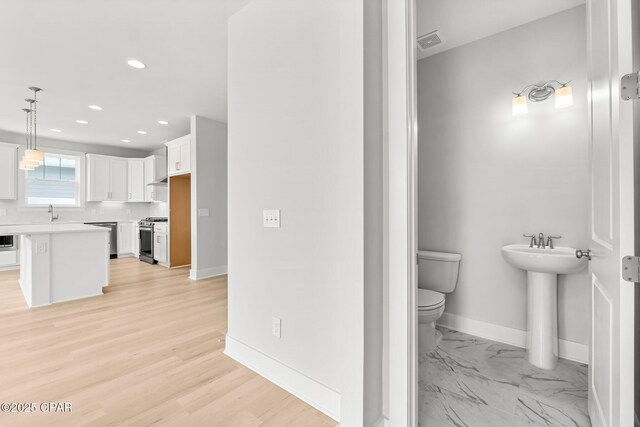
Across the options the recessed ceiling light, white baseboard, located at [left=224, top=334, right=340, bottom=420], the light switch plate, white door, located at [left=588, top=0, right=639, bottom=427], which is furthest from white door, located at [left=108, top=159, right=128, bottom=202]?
white door, located at [left=588, top=0, right=639, bottom=427]

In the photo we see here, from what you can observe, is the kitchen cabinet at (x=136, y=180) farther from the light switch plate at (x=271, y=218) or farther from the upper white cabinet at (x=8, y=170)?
the light switch plate at (x=271, y=218)

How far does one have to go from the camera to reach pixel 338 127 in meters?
1.57

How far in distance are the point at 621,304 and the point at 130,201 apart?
8.26 metres

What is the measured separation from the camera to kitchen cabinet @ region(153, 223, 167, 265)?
590 cm

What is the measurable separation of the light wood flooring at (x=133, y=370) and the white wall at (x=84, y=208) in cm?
329

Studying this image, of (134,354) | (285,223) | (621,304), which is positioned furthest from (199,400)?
(621,304)

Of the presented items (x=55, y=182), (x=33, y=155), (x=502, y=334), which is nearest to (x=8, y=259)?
(x=55, y=182)

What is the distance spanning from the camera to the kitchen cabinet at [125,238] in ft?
22.4

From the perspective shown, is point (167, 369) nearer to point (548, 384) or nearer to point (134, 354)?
point (134, 354)

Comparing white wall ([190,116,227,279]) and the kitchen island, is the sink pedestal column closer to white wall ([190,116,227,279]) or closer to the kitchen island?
white wall ([190,116,227,279])

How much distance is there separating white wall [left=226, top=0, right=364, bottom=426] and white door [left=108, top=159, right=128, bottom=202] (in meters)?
6.10

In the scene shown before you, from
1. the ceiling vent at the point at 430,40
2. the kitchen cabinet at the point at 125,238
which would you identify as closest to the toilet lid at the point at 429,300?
the ceiling vent at the point at 430,40

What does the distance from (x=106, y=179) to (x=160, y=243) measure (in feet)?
7.43

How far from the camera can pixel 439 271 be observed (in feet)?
8.81
